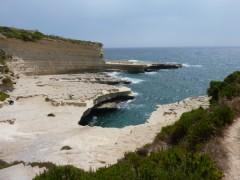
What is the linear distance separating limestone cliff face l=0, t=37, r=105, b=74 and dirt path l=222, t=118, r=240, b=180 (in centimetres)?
5632

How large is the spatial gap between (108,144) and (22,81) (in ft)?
115

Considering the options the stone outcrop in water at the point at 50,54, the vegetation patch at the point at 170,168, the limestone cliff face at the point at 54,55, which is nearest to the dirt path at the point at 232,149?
the vegetation patch at the point at 170,168

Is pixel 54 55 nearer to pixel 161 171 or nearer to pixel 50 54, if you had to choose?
pixel 50 54

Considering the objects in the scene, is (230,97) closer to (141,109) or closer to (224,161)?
(224,161)

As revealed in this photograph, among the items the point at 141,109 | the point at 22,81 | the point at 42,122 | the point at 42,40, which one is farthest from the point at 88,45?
the point at 42,122

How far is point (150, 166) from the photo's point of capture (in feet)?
39.6

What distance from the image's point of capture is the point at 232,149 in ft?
48.4

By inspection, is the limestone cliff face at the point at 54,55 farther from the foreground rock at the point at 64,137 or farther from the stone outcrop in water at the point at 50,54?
the foreground rock at the point at 64,137

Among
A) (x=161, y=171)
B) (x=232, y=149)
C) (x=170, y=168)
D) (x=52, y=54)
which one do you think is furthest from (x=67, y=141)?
(x=52, y=54)

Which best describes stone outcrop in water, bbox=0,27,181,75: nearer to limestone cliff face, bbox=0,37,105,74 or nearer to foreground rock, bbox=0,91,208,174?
limestone cliff face, bbox=0,37,105,74

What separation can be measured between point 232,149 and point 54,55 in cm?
6412

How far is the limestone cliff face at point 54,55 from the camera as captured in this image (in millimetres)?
70562

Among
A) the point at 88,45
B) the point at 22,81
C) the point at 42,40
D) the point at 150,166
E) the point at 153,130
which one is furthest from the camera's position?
the point at 88,45

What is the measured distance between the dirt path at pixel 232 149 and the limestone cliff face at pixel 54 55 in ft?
185
